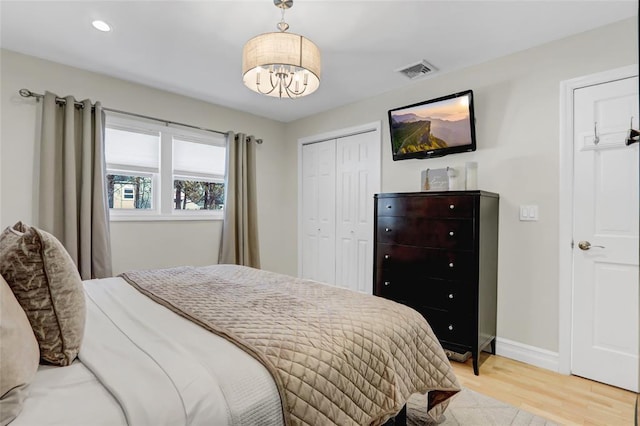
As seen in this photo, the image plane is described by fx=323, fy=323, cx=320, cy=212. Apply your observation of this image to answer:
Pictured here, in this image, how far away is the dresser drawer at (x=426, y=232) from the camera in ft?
7.98

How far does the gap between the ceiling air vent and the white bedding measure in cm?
272

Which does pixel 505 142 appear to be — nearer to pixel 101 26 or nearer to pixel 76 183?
pixel 101 26

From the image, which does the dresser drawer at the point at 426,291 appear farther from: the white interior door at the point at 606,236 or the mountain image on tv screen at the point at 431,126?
the mountain image on tv screen at the point at 431,126

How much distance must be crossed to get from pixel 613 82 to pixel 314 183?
9.97ft

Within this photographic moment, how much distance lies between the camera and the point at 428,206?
2621 mm

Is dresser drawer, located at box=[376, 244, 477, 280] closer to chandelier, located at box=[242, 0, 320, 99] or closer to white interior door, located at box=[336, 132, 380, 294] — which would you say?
white interior door, located at box=[336, 132, 380, 294]

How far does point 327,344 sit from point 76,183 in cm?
295

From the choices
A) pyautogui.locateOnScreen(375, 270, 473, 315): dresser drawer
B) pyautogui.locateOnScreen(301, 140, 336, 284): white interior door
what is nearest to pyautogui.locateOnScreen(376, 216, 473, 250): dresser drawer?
pyautogui.locateOnScreen(375, 270, 473, 315): dresser drawer

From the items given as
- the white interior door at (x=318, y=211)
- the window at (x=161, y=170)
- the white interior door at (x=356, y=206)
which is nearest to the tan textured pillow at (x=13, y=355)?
the window at (x=161, y=170)

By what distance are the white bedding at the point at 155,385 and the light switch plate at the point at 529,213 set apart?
2452mm

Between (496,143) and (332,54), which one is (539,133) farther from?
(332,54)

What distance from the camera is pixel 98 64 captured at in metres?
2.92

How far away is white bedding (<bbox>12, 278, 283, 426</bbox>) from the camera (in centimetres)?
77

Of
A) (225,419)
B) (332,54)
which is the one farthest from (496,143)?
(225,419)
